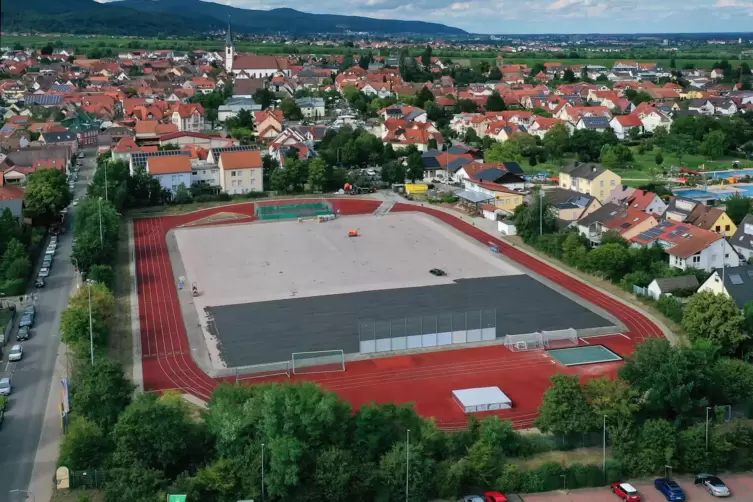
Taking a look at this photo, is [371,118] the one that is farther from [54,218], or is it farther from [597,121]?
[54,218]

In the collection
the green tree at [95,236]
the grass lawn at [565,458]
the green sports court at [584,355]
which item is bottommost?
the grass lawn at [565,458]

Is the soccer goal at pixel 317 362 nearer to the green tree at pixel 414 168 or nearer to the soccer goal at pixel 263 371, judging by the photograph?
the soccer goal at pixel 263 371

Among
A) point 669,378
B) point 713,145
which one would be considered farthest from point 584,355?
point 713,145

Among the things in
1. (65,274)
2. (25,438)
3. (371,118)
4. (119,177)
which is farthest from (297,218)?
(371,118)

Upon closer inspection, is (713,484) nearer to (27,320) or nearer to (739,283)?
(739,283)

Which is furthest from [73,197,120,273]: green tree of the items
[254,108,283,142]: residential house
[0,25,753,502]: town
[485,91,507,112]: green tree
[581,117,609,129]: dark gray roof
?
[485,91,507,112]: green tree

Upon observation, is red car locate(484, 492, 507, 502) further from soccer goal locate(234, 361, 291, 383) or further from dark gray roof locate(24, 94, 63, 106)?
dark gray roof locate(24, 94, 63, 106)

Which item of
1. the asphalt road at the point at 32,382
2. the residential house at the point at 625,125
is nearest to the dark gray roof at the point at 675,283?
the asphalt road at the point at 32,382
